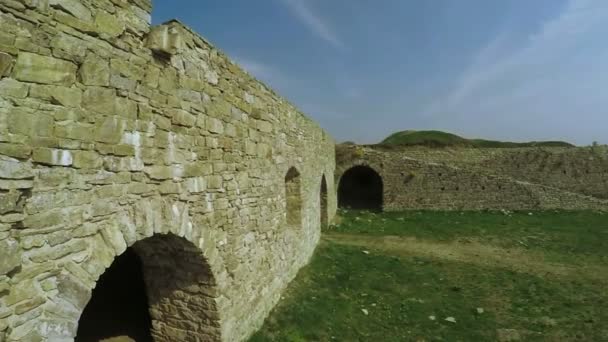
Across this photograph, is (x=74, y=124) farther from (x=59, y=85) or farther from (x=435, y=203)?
(x=435, y=203)

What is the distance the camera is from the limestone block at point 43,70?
245 cm

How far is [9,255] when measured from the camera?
233 centimetres

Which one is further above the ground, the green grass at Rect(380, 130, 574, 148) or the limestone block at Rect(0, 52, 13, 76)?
the green grass at Rect(380, 130, 574, 148)

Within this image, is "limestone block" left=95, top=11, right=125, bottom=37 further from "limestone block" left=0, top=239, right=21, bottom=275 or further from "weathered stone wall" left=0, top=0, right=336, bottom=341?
"limestone block" left=0, top=239, right=21, bottom=275

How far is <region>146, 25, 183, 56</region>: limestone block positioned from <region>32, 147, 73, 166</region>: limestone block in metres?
1.35

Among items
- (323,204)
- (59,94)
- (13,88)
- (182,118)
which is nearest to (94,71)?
(59,94)

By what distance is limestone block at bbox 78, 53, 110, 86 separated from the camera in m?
2.87

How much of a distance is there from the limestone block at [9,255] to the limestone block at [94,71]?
1209 mm

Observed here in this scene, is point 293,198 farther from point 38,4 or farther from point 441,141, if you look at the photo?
point 441,141

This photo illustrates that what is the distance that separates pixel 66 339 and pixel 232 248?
2.58m

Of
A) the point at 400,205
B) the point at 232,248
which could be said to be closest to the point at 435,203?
the point at 400,205

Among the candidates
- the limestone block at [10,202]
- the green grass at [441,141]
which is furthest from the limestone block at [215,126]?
the green grass at [441,141]

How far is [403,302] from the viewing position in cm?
746

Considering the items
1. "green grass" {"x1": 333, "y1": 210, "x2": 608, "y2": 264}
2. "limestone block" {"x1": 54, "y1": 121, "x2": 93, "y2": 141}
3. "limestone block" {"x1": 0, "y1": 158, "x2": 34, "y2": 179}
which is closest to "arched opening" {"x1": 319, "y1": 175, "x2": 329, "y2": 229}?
"green grass" {"x1": 333, "y1": 210, "x2": 608, "y2": 264}
